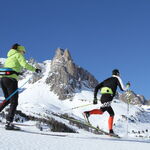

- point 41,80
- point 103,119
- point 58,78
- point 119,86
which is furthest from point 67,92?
point 119,86

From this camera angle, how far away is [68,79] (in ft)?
566

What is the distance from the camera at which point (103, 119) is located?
114 meters

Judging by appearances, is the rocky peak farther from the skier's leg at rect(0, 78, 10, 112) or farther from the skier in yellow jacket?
the skier in yellow jacket

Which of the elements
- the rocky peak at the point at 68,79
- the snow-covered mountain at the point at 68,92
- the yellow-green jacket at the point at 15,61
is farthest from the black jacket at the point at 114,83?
the rocky peak at the point at 68,79

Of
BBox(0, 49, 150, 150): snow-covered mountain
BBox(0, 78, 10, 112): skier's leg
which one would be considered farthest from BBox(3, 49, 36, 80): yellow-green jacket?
BBox(0, 49, 150, 150): snow-covered mountain

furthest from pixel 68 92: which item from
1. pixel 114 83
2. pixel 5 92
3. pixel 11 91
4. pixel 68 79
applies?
pixel 11 91

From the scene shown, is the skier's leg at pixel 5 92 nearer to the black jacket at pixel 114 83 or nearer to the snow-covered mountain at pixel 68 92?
the black jacket at pixel 114 83

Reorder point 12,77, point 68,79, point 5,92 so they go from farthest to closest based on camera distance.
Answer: point 68,79
point 5,92
point 12,77

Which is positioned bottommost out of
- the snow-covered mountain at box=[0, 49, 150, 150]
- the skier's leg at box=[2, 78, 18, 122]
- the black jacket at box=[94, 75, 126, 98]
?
the skier's leg at box=[2, 78, 18, 122]

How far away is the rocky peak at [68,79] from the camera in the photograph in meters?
166

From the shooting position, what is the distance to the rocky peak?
166 m

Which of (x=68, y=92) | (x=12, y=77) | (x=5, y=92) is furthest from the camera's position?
(x=68, y=92)

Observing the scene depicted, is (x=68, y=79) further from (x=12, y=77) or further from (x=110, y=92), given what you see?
(x=12, y=77)

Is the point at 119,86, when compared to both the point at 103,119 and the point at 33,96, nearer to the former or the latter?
the point at 103,119
